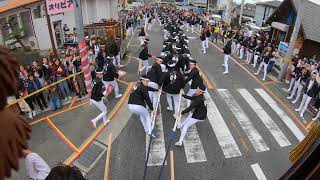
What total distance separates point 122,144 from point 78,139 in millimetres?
1633

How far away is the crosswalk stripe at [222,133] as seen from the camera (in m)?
8.97

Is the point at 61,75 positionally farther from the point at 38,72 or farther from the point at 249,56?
the point at 249,56

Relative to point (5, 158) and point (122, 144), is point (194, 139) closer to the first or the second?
point (122, 144)

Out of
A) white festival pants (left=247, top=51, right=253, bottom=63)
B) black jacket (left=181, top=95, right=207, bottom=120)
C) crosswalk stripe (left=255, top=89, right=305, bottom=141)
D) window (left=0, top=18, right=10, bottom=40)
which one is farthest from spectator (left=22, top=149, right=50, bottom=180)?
white festival pants (left=247, top=51, right=253, bottom=63)

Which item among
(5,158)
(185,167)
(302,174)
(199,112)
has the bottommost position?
(185,167)

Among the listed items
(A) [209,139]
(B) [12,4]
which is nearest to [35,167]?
(A) [209,139]

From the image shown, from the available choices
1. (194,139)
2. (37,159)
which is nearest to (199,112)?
(194,139)

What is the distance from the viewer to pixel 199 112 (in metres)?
8.76

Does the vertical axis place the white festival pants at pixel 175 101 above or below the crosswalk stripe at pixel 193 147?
above

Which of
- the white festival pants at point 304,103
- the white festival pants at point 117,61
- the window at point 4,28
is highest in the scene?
the window at point 4,28

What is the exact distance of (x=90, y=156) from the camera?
8.49 m

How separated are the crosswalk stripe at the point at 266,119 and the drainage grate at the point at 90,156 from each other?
261 inches

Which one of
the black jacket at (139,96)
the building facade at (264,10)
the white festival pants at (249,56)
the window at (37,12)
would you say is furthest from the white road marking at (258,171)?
the building facade at (264,10)

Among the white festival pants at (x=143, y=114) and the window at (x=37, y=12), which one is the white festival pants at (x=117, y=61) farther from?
the white festival pants at (x=143, y=114)
